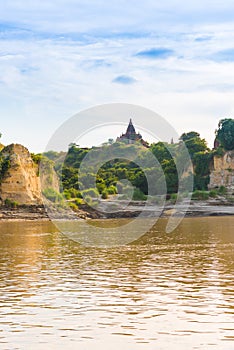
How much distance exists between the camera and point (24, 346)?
895 centimetres

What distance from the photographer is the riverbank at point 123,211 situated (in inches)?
1648

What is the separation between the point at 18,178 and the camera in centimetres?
4344

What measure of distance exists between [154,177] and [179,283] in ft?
165

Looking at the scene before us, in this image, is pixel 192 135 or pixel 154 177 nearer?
pixel 154 177

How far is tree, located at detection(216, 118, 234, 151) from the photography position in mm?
62666

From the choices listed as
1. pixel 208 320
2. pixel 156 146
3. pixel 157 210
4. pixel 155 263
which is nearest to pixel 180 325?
pixel 208 320

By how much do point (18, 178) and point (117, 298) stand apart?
31.7 m

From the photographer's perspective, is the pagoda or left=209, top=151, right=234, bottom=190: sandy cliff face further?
the pagoda

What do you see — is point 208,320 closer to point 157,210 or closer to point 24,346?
point 24,346

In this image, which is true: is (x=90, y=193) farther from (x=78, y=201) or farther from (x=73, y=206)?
(x=73, y=206)

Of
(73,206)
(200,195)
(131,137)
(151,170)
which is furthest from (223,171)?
(131,137)

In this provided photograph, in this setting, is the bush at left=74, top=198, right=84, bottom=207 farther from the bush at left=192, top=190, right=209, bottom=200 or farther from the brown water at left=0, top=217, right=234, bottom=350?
the brown water at left=0, top=217, right=234, bottom=350

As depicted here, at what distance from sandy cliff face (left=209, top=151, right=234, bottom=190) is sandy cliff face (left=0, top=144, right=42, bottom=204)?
74.7 feet

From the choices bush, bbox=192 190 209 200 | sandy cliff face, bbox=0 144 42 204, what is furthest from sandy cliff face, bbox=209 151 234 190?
sandy cliff face, bbox=0 144 42 204
